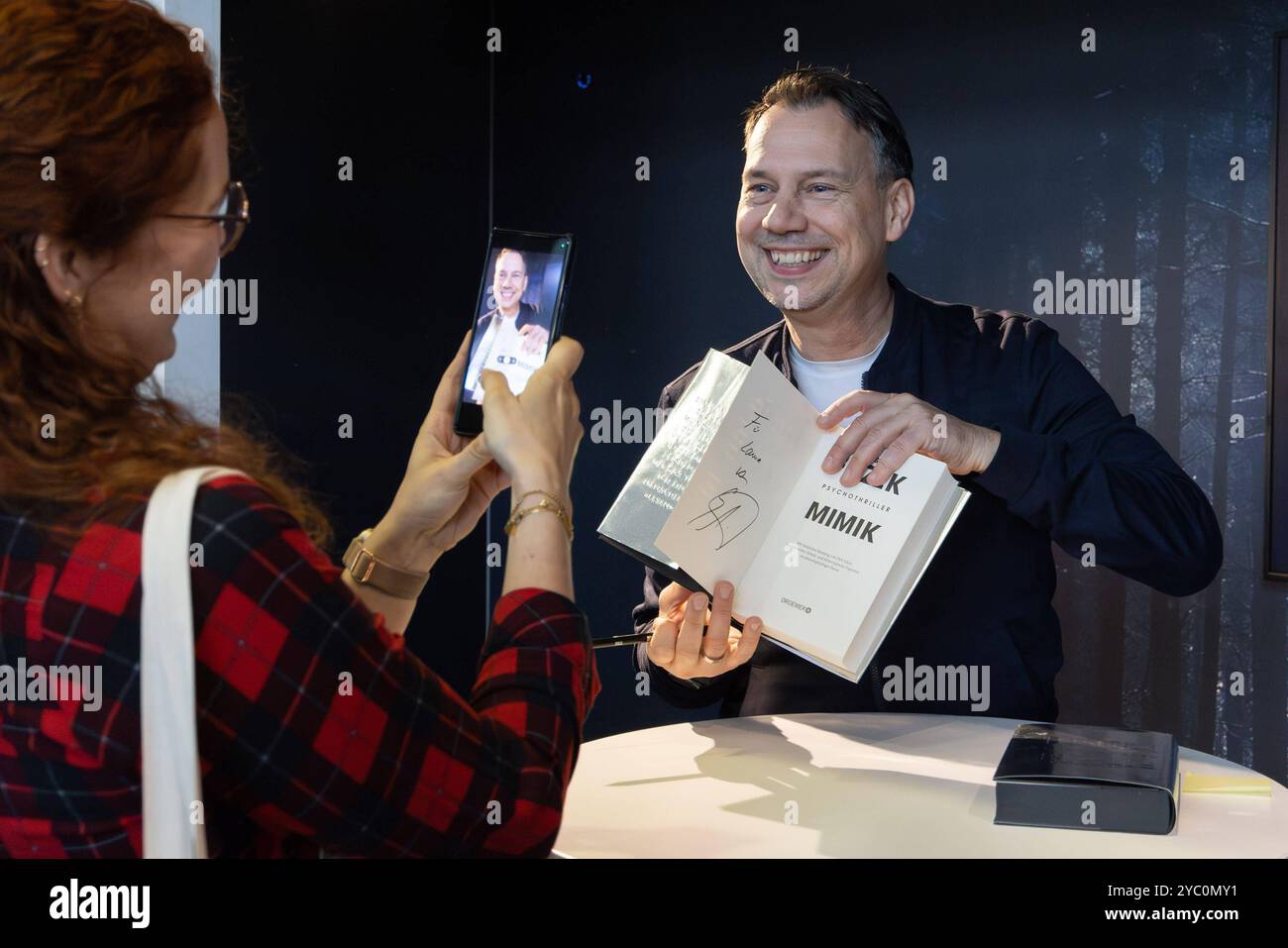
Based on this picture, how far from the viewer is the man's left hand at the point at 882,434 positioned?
1767 mm

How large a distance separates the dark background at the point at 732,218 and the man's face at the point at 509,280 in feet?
5.39

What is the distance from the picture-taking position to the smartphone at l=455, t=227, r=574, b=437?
1.50 m

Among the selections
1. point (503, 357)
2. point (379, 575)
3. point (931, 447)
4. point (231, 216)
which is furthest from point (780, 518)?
point (231, 216)

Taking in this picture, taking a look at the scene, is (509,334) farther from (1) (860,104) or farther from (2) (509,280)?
(1) (860,104)

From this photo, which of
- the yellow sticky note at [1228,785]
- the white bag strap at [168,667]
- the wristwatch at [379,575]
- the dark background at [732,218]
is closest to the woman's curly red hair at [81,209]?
the white bag strap at [168,667]

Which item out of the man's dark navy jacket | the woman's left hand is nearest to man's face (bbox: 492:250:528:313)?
the woman's left hand

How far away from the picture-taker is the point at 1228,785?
5.47ft

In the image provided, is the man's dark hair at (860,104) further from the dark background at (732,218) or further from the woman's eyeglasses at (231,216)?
the woman's eyeglasses at (231,216)

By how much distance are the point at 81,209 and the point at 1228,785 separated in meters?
1.54

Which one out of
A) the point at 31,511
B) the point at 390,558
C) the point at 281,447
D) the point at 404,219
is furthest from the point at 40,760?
the point at 404,219

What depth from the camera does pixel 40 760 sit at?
2.95 ft
